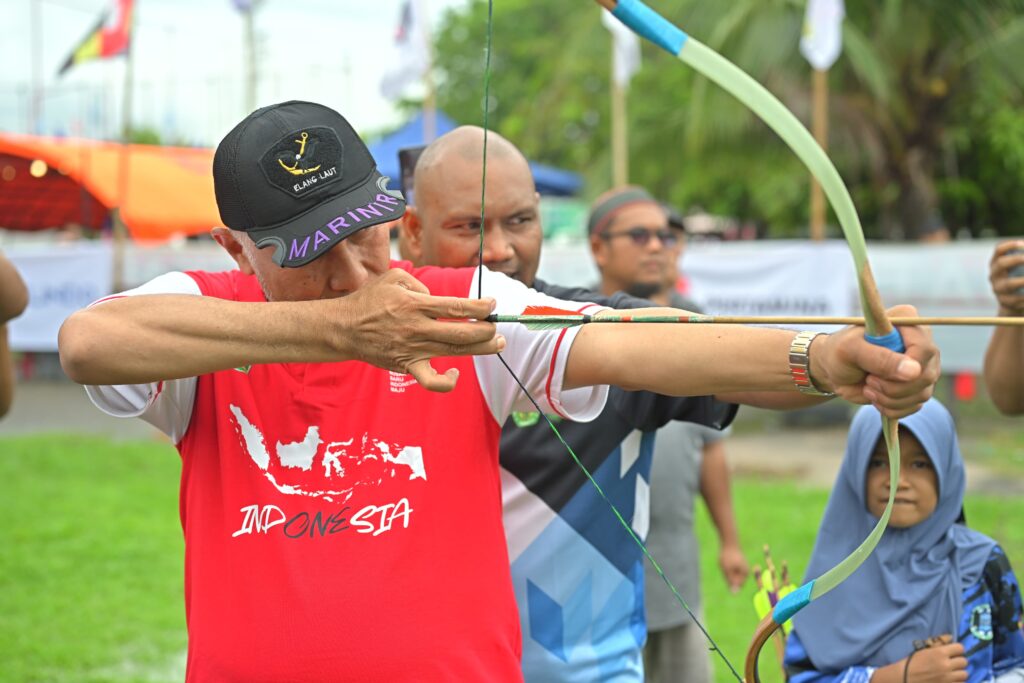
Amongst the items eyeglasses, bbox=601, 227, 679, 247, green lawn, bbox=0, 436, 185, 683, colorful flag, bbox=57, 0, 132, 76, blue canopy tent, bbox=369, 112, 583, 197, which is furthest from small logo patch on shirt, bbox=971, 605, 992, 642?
colorful flag, bbox=57, 0, 132, 76

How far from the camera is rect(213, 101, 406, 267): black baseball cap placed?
5.79 ft

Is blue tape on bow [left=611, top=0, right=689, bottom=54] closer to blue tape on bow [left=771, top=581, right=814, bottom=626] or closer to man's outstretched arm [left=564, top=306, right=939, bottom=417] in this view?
man's outstretched arm [left=564, top=306, right=939, bottom=417]

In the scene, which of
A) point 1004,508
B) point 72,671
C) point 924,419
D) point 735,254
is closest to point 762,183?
point 735,254

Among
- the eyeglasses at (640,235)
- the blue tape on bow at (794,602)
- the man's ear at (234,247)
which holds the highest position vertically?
the eyeglasses at (640,235)

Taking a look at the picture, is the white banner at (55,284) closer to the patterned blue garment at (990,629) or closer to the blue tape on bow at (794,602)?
the patterned blue garment at (990,629)

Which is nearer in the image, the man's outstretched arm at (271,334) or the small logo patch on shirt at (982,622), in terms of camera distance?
the man's outstretched arm at (271,334)

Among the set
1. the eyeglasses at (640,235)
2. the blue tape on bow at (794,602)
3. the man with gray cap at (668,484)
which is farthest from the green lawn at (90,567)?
the blue tape on bow at (794,602)

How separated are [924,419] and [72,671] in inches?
154

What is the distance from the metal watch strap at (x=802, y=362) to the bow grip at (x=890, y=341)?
0.44 ft

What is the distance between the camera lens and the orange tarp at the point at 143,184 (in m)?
13.6

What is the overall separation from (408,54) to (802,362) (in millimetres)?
9252

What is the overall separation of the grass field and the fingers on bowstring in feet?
10.9

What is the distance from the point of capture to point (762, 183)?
1786 centimetres

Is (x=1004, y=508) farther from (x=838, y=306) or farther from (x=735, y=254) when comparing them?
(x=735, y=254)
